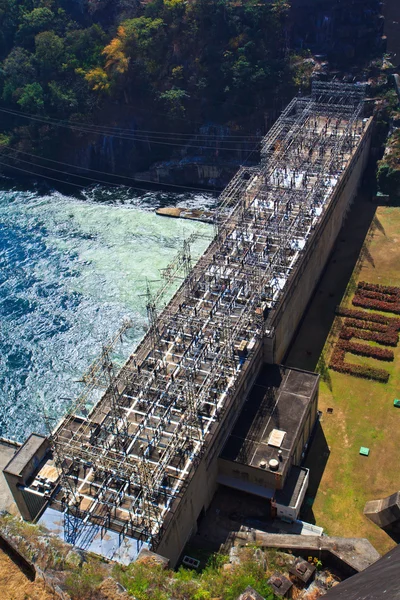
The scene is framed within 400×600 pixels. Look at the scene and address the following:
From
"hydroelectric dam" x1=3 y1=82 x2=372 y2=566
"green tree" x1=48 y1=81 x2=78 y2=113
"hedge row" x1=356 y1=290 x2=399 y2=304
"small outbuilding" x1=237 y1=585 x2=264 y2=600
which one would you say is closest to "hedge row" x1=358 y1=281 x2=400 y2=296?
"hedge row" x1=356 y1=290 x2=399 y2=304

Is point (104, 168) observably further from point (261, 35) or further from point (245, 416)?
point (245, 416)

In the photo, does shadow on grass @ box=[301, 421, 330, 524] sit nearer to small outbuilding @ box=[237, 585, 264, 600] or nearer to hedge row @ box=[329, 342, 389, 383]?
hedge row @ box=[329, 342, 389, 383]

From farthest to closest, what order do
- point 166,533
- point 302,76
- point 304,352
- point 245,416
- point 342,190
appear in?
point 302,76 < point 342,190 < point 304,352 < point 245,416 < point 166,533

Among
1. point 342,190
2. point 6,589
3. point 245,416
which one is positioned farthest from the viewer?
point 342,190

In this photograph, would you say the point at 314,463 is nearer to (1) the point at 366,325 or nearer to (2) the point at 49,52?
(1) the point at 366,325

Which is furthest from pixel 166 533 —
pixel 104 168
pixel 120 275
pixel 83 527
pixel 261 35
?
pixel 261 35

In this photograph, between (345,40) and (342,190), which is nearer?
(342,190)
